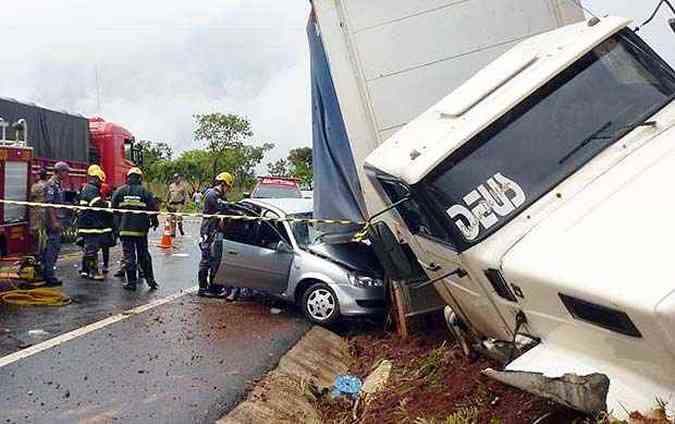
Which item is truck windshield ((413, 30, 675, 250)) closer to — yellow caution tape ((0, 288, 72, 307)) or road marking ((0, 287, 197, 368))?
road marking ((0, 287, 197, 368))

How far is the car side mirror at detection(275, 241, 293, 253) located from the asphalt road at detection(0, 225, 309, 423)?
88cm

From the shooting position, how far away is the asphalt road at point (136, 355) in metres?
5.88

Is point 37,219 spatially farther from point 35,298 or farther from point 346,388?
point 346,388

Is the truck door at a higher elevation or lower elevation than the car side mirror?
higher

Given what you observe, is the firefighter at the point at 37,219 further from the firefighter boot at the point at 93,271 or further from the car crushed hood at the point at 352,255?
Answer: the car crushed hood at the point at 352,255

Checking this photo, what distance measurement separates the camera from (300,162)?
50.3 metres

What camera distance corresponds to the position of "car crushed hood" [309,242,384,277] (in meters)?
9.04

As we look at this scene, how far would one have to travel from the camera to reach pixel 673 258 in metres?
2.81

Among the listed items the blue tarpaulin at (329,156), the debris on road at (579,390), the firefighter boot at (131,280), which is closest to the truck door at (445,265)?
the debris on road at (579,390)

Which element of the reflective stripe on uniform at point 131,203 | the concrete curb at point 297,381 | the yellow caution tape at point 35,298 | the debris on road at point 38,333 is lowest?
the concrete curb at point 297,381

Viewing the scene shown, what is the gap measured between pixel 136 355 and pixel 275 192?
15.7 m

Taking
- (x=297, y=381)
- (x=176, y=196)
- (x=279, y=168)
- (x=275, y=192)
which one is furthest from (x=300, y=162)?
(x=297, y=381)

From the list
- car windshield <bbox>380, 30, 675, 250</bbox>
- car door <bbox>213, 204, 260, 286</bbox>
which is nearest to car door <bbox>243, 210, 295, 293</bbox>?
car door <bbox>213, 204, 260, 286</bbox>

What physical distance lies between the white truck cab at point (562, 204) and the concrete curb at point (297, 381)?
178 cm
